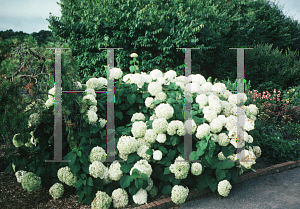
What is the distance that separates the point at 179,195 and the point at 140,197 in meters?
0.48

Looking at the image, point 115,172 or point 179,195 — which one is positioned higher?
point 115,172

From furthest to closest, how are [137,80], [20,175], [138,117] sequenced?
[137,80], [138,117], [20,175]

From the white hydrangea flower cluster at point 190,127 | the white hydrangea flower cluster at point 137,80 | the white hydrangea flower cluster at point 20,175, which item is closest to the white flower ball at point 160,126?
the white hydrangea flower cluster at point 190,127

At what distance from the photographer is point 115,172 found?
2.96 m

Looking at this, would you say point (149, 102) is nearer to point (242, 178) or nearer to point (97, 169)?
point (97, 169)

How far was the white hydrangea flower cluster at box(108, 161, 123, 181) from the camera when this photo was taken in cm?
296

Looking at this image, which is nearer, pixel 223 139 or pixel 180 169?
pixel 180 169

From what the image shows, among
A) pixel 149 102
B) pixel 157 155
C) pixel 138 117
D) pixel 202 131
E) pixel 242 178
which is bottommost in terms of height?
pixel 242 178

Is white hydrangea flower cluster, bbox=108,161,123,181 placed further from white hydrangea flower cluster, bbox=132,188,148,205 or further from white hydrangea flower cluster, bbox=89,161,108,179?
white hydrangea flower cluster, bbox=132,188,148,205

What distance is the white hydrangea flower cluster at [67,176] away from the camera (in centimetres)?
307

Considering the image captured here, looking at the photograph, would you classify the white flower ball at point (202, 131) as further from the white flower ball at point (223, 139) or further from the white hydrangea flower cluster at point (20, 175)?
the white hydrangea flower cluster at point (20, 175)

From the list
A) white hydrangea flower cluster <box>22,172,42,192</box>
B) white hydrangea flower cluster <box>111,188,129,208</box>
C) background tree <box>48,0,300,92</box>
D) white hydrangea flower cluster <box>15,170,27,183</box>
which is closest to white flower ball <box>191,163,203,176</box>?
white hydrangea flower cluster <box>111,188,129,208</box>

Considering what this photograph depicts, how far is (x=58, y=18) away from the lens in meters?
8.22

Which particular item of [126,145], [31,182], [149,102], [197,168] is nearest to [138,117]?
[149,102]
